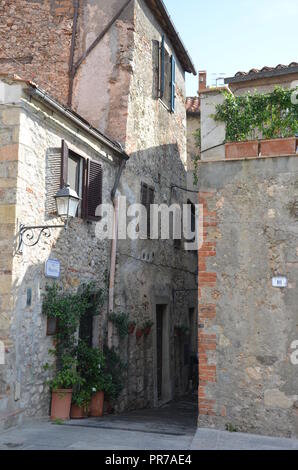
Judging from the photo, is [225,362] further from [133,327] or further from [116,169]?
[116,169]

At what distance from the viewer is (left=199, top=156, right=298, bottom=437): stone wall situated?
20.7ft

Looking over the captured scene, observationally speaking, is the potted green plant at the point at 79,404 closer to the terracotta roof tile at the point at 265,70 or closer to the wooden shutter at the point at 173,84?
the terracotta roof tile at the point at 265,70

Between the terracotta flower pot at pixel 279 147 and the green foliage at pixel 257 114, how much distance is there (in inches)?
23.5

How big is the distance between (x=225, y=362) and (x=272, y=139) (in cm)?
289

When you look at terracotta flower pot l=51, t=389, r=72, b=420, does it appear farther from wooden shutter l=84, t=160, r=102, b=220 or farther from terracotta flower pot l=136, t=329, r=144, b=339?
terracotta flower pot l=136, t=329, r=144, b=339

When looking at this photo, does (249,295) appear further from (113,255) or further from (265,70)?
(265,70)

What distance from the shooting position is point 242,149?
685 cm

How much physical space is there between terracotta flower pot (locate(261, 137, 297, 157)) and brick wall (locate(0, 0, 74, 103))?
559cm

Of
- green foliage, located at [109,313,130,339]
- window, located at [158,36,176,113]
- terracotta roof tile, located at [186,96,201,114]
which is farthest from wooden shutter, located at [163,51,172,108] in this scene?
green foliage, located at [109,313,130,339]

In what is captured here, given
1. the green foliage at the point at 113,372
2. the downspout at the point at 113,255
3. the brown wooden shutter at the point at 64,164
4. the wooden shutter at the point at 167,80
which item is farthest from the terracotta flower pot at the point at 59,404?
the wooden shutter at the point at 167,80

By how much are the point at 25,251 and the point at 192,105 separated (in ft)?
36.8

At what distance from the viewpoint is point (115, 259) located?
9.74 meters

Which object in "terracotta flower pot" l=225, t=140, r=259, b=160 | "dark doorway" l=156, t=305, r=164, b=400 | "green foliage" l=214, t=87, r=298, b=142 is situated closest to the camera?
"terracotta flower pot" l=225, t=140, r=259, b=160

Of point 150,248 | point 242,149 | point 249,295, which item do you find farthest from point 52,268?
point 150,248
